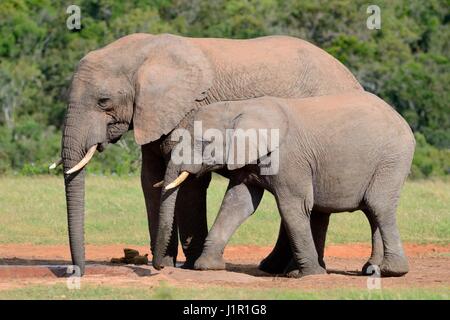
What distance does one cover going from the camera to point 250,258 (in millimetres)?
15859

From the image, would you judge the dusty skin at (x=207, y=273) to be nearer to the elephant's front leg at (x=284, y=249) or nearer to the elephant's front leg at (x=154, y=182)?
the elephant's front leg at (x=284, y=249)

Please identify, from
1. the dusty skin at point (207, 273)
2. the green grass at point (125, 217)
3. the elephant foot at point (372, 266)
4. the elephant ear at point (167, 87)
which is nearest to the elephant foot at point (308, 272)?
the dusty skin at point (207, 273)

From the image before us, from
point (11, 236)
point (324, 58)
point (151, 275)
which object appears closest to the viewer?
point (151, 275)

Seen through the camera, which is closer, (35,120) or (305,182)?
(305,182)

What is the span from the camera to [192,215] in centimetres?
1369

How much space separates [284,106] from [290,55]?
0.79 meters

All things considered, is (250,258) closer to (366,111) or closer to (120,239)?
(120,239)

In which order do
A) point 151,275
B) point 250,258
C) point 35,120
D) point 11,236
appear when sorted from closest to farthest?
point 151,275, point 250,258, point 11,236, point 35,120

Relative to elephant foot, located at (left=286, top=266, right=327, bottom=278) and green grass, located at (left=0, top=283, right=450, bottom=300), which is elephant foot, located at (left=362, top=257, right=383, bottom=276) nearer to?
elephant foot, located at (left=286, top=266, right=327, bottom=278)

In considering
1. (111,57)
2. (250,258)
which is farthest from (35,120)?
(111,57)

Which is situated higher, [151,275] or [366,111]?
[366,111]

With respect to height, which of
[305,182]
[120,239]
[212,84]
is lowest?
[120,239]

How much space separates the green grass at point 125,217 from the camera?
57.6ft

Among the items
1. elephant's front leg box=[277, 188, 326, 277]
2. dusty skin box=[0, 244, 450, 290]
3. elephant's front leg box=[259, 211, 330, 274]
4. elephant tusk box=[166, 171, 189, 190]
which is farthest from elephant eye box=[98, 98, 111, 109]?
elephant's front leg box=[259, 211, 330, 274]
